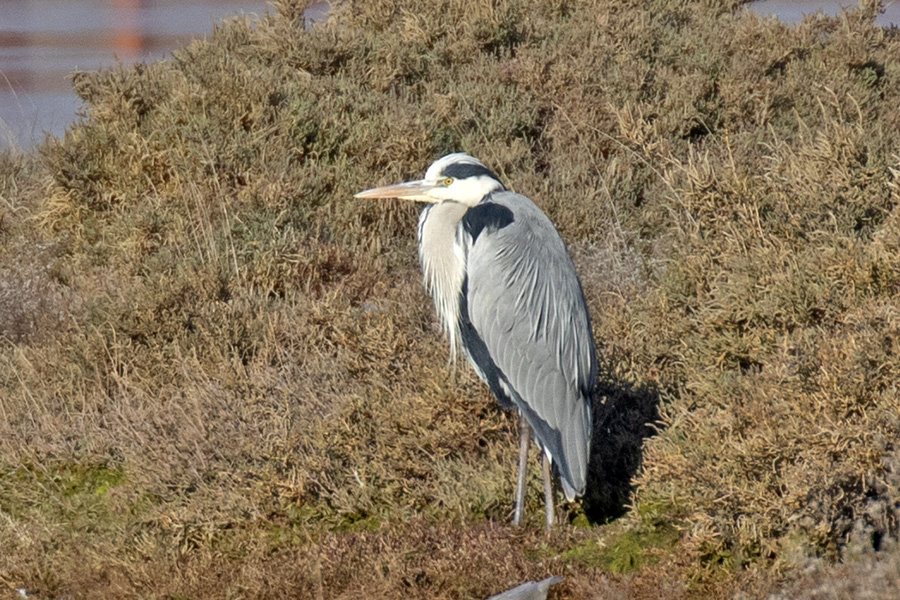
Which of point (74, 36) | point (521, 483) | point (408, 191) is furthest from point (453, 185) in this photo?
point (74, 36)

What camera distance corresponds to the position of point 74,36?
57.7 feet

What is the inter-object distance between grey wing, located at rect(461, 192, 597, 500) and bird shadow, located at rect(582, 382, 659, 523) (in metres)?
0.34

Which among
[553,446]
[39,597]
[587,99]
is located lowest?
[39,597]

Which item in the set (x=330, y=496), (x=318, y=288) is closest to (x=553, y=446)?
(x=330, y=496)

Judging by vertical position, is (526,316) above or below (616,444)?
above

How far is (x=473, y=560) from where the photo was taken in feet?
13.5

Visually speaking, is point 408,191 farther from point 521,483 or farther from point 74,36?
point 74,36

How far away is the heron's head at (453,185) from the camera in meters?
4.91

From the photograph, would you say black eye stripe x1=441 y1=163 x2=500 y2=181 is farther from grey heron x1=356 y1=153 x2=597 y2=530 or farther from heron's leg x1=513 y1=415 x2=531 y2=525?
heron's leg x1=513 y1=415 x2=531 y2=525

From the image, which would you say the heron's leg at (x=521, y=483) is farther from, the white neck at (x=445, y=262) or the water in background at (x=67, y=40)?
the water in background at (x=67, y=40)

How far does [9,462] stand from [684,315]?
332 cm

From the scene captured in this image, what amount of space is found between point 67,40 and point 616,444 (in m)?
14.7

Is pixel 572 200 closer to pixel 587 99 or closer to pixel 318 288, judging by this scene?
pixel 587 99

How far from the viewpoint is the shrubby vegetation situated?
404 cm
